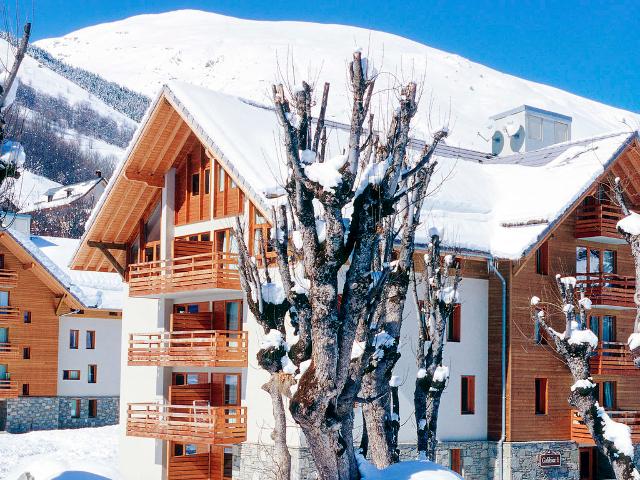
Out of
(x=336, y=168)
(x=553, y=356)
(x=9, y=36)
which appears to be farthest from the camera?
(x=553, y=356)

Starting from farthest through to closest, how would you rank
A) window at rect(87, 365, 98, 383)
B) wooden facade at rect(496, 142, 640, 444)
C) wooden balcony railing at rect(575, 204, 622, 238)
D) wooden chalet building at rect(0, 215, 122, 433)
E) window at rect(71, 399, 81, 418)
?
window at rect(87, 365, 98, 383), window at rect(71, 399, 81, 418), wooden chalet building at rect(0, 215, 122, 433), wooden balcony railing at rect(575, 204, 622, 238), wooden facade at rect(496, 142, 640, 444)

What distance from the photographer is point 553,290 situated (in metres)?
30.5

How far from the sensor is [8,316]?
46062 mm

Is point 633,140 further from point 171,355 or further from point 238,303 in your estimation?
point 171,355

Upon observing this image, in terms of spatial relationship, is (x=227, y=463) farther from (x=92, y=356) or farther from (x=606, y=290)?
(x=92, y=356)

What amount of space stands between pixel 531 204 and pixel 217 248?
9.74 m

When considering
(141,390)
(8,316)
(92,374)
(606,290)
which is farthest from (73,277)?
(606,290)

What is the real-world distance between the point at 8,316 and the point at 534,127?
82.9 ft

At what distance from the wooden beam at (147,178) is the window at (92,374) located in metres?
21.1

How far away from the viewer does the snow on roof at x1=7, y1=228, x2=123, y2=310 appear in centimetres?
4656

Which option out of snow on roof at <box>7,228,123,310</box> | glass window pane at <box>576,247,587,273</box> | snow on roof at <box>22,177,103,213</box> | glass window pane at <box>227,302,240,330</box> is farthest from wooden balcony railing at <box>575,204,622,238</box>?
snow on roof at <box>22,177,103,213</box>

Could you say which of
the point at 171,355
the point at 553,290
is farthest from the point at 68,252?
the point at 553,290

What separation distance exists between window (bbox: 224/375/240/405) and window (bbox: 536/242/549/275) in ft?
32.4

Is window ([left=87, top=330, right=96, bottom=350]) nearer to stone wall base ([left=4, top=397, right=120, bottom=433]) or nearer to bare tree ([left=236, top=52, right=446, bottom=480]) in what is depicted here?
stone wall base ([left=4, top=397, right=120, bottom=433])
